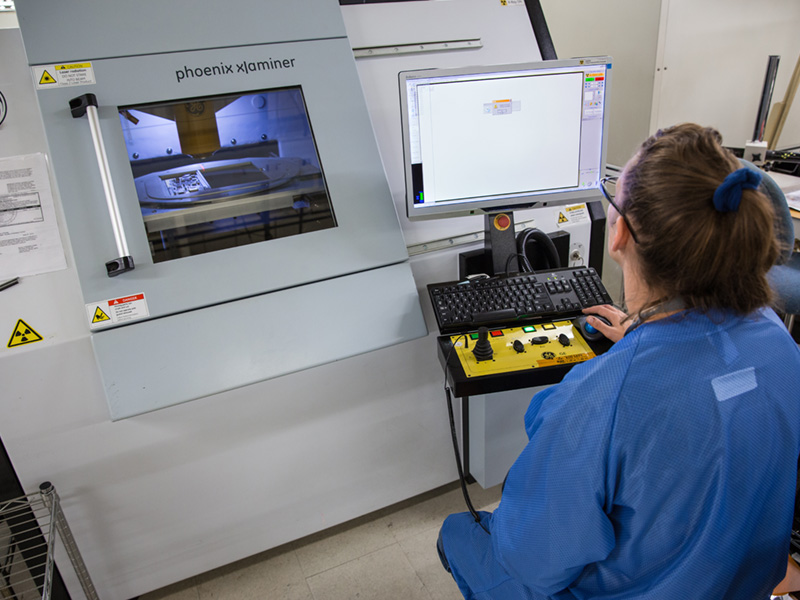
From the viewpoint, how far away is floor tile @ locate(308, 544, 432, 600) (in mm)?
1657

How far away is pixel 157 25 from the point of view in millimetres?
1252

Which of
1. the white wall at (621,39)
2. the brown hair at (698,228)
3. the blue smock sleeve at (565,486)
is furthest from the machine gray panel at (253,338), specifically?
the white wall at (621,39)

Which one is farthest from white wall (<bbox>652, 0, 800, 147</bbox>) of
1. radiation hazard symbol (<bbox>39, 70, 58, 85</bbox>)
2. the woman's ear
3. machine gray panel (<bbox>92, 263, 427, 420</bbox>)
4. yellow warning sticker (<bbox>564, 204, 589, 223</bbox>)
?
radiation hazard symbol (<bbox>39, 70, 58, 85</bbox>)

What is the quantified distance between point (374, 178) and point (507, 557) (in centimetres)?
92

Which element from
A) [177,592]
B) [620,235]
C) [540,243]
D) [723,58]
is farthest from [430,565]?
[723,58]

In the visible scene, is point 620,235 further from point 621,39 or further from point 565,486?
point 621,39

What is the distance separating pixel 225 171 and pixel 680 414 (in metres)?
1.16

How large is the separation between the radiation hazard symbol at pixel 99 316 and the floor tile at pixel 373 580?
106cm

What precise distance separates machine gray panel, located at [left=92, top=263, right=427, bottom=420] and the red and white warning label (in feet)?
0.08

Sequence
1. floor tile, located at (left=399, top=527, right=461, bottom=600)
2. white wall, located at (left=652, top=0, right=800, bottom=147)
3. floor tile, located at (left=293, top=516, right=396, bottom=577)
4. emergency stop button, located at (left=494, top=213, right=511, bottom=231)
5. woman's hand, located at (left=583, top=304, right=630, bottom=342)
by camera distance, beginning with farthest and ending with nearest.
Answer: white wall, located at (left=652, top=0, right=800, bottom=147), floor tile, located at (left=293, top=516, right=396, bottom=577), floor tile, located at (left=399, top=527, right=461, bottom=600), emergency stop button, located at (left=494, top=213, right=511, bottom=231), woman's hand, located at (left=583, top=304, right=630, bottom=342)

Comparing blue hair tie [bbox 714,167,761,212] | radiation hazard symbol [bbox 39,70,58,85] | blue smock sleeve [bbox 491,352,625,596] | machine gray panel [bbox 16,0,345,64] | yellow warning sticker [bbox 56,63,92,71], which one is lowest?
blue smock sleeve [bbox 491,352,625,596]

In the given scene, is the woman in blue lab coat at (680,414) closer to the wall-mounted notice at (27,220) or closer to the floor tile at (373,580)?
the floor tile at (373,580)

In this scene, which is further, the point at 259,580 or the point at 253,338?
the point at 259,580

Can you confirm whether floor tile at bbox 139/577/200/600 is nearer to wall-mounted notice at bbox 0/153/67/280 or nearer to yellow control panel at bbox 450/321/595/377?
wall-mounted notice at bbox 0/153/67/280
